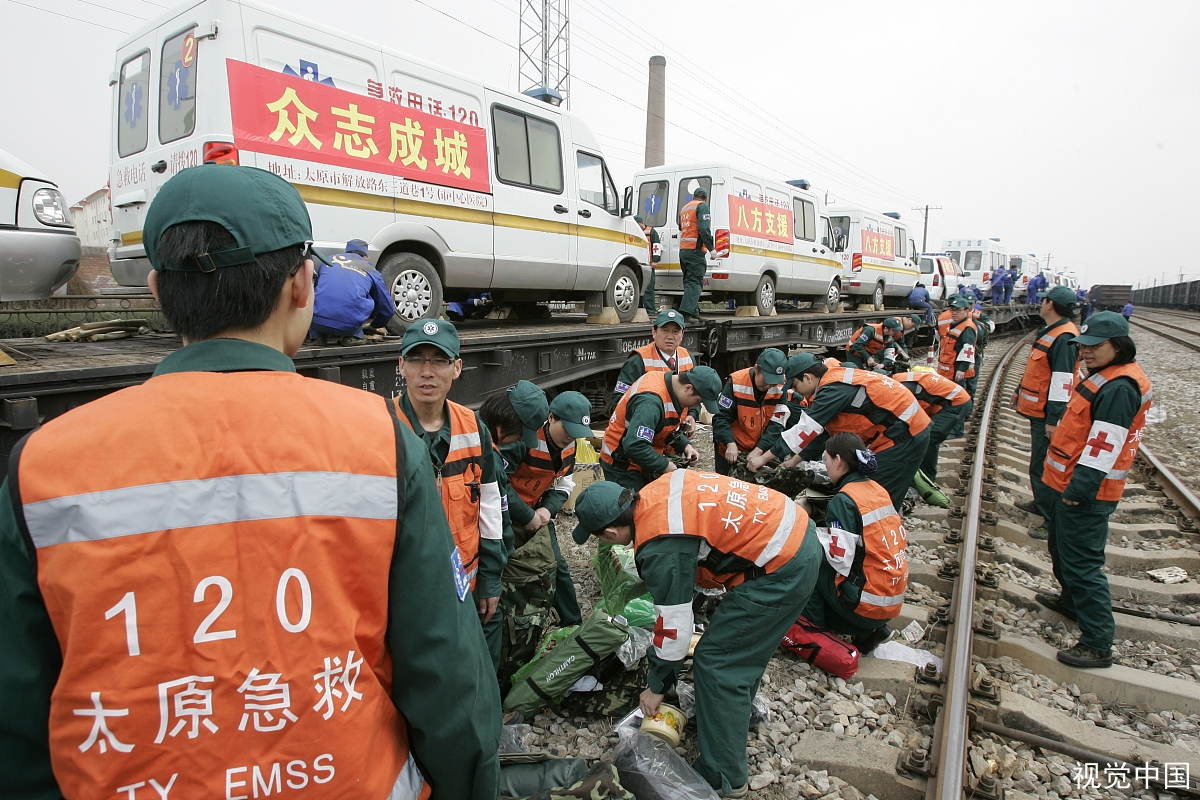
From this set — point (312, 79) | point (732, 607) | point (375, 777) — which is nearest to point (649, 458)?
point (732, 607)

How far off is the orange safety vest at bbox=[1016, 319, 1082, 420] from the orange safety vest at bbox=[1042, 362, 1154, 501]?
5.89 feet

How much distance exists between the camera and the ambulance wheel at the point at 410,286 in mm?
5297

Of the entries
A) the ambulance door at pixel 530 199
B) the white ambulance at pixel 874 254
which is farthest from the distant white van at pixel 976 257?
the ambulance door at pixel 530 199

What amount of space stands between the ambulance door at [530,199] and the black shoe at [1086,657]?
205 inches

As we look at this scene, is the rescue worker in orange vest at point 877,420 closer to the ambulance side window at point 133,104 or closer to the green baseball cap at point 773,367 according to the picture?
the green baseball cap at point 773,367

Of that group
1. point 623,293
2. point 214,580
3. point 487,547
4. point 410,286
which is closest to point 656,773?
point 487,547

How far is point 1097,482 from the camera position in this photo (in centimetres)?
368

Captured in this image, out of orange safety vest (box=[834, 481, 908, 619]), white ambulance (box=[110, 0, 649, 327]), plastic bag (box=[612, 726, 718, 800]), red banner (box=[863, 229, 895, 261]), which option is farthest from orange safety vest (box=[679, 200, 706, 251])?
red banner (box=[863, 229, 895, 261])

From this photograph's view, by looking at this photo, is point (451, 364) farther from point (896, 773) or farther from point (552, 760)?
point (896, 773)

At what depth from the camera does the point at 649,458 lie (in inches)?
165

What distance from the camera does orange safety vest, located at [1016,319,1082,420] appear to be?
5723 mm

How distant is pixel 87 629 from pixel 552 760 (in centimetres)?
191

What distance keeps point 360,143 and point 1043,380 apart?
21.1 feet

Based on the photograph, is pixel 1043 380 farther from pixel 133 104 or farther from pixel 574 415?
pixel 133 104
